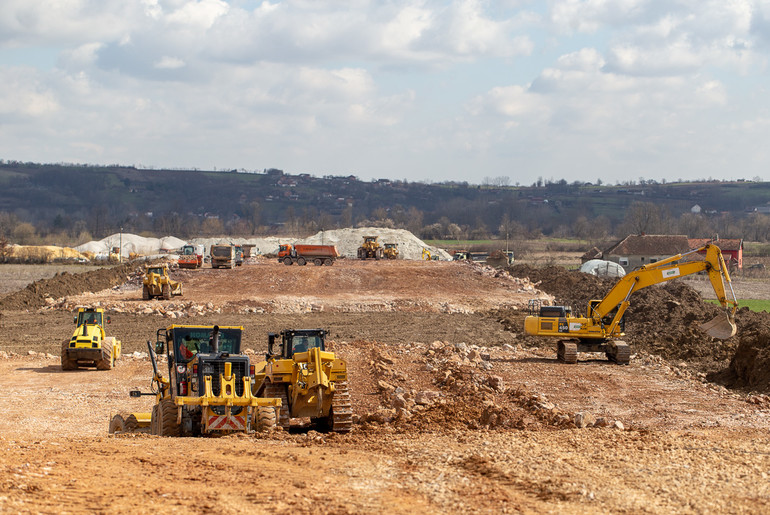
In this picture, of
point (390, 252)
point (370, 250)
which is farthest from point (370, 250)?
point (390, 252)

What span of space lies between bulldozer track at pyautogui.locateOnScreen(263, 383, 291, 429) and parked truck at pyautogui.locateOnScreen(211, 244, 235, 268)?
52825mm

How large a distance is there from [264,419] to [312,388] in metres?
1.20

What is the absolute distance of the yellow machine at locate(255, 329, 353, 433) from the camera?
14.7 m

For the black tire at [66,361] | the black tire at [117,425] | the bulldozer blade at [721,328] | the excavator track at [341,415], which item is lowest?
the black tire at [66,361]

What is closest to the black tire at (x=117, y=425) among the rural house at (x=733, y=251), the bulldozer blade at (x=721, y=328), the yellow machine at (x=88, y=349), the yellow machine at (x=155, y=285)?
the yellow machine at (x=88, y=349)

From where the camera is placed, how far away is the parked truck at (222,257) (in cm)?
6731

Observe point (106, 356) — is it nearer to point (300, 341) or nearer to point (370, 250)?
point (300, 341)

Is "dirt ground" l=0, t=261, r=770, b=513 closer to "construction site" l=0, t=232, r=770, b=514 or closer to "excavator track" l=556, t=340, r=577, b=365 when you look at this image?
"construction site" l=0, t=232, r=770, b=514

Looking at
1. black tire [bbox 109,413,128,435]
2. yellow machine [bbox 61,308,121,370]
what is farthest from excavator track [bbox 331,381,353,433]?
yellow machine [bbox 61,308,121,370]

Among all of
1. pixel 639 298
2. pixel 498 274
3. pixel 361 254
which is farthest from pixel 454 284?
pixel 361 254

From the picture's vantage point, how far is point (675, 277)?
995 inches

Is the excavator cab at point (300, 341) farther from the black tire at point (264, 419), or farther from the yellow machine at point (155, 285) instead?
the yellow machine at point (155, 285)

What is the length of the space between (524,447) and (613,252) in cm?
8276

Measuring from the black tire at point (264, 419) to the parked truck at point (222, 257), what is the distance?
54384 mm
